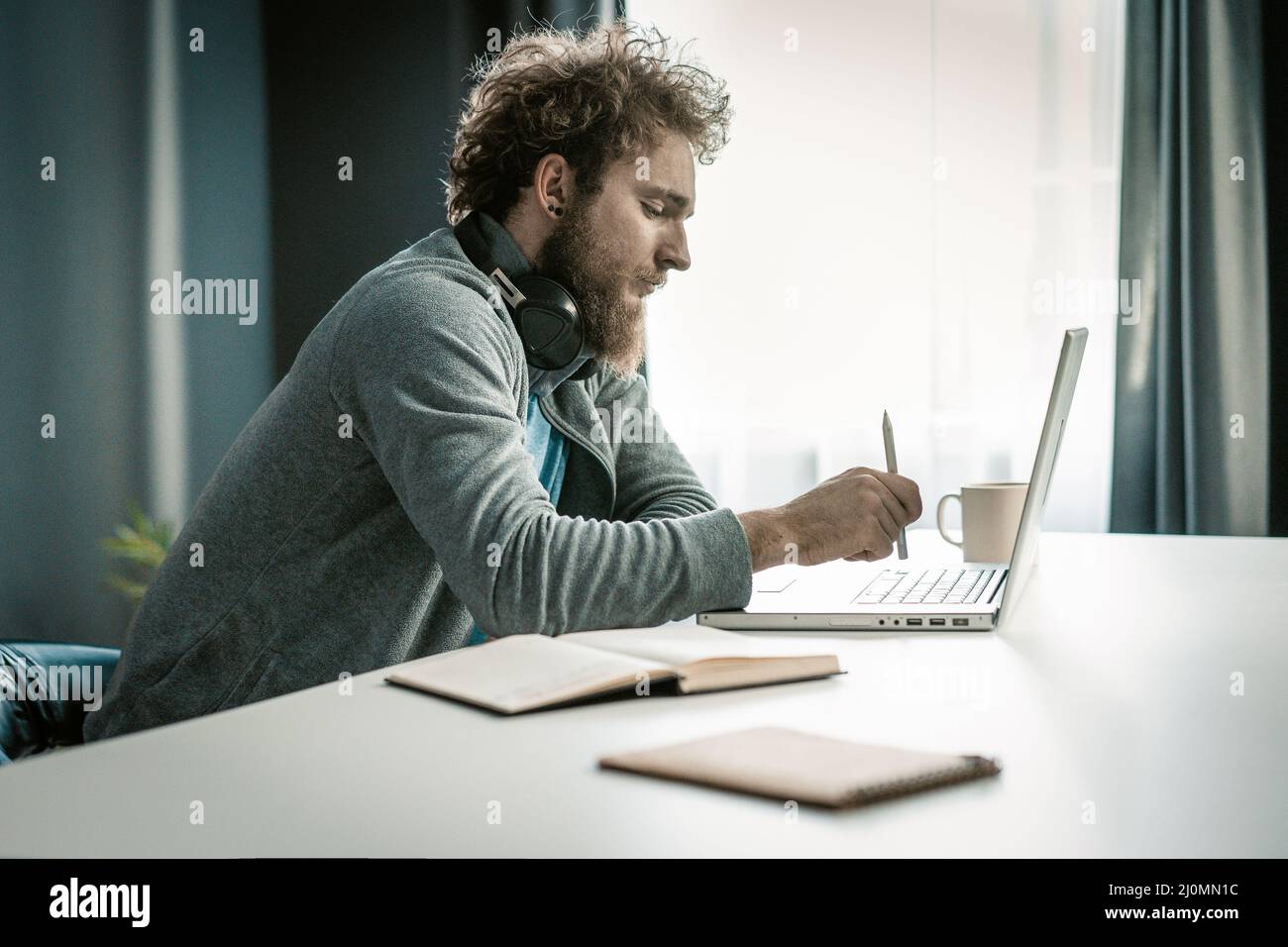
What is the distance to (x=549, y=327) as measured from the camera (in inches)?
51.3

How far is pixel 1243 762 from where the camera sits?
62 centimetres

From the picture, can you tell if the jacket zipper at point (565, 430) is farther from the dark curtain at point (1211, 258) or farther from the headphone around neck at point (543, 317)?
the dark curtain at point (1211, 258)

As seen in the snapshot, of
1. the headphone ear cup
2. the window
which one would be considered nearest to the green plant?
the window

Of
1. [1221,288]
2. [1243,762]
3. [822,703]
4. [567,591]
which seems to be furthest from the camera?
[1221,288]

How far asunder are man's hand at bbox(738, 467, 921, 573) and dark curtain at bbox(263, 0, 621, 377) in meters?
2.20

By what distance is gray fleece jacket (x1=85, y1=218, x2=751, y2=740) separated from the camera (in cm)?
99

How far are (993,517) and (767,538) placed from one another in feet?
1.43

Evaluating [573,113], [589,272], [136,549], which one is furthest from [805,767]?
[136,549]

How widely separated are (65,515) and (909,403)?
1960 millimetres

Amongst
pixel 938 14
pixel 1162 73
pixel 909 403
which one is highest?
pixel 938 14

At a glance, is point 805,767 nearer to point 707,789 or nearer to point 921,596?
point 707,789

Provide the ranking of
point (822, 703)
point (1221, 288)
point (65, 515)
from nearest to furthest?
point (822, 703)
point (65, 515)
point (1221, 288)
